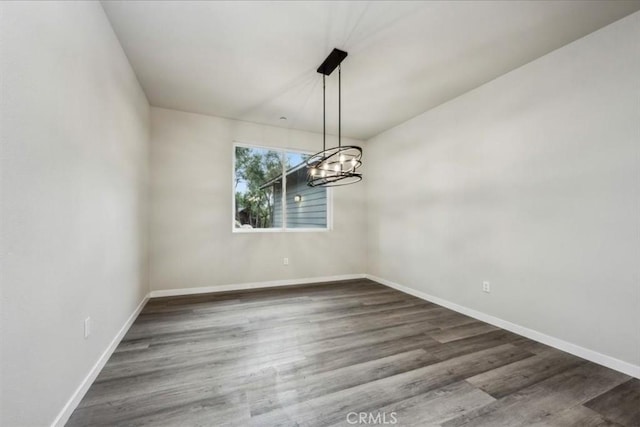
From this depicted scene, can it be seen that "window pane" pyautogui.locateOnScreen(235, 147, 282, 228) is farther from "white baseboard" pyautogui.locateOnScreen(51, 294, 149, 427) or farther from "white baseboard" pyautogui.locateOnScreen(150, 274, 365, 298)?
"white baseboard" pyautogui.locateOnScreen(51, 294, 149, 427)

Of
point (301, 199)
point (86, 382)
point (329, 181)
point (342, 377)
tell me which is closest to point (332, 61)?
point (329, 181)

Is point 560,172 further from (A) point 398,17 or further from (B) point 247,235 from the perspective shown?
(B) point 247,235

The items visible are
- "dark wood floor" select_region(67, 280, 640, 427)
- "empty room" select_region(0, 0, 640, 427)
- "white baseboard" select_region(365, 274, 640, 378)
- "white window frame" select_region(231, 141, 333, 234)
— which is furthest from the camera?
"white window frame" select_region(231, 141, 333, 234)

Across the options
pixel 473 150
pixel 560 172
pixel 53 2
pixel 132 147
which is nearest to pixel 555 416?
pixel 560 172

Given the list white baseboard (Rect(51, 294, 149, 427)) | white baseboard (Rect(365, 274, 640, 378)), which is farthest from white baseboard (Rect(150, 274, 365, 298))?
white baseboard (Rect(365, 274, 640, 378))

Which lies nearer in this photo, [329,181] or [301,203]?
[329,181]

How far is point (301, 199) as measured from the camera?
5004 mm

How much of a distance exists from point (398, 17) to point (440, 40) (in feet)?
1.77

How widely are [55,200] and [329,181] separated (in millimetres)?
2160

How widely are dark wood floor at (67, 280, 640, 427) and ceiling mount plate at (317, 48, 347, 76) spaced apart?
2.82 metres

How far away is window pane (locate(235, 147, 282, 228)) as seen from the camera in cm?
448

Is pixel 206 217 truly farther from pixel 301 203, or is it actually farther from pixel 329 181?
pixel 329 181

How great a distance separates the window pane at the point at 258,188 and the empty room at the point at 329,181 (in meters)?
0.25

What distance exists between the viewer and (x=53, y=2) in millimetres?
1398
